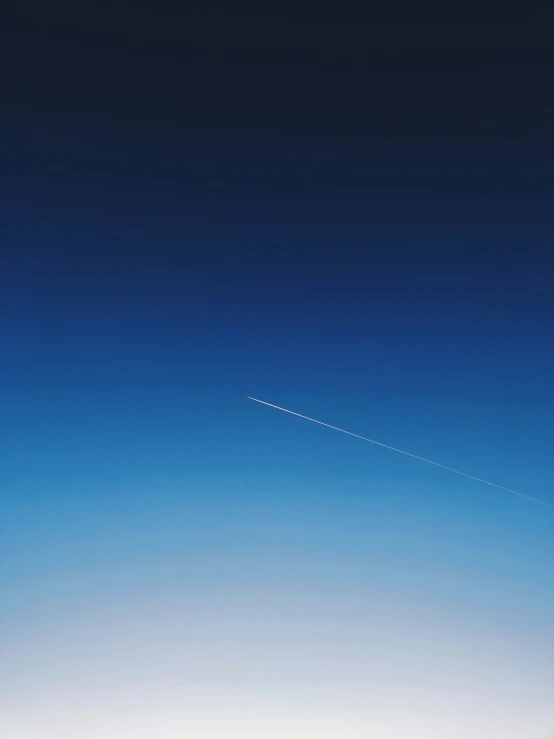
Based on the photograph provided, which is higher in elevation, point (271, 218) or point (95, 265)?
point (271, 218)

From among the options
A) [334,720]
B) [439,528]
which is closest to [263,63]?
[439,528]

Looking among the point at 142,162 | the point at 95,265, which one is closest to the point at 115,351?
the point at 95,265

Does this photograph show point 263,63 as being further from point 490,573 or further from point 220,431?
point 490,573

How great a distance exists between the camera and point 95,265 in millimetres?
2205

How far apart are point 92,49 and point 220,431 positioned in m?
1.32

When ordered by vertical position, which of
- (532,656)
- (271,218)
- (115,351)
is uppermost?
(271,218)

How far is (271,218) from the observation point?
225 centimetres

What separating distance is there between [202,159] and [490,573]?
1685mm

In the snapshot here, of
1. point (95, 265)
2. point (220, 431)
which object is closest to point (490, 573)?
point (220, 431)

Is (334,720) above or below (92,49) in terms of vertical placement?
below

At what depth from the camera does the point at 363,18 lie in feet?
7.48

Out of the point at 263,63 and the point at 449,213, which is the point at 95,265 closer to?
the point at 263,63

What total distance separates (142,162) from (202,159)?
0.64 feet

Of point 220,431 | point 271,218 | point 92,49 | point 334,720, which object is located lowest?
point 334,720
